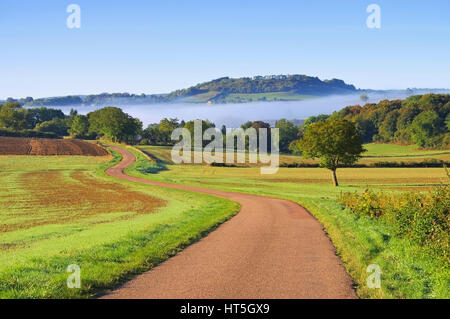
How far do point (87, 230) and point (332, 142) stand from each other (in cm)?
4702

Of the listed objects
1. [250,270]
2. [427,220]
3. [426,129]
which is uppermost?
[426,129]

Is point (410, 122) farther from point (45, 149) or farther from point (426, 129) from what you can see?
point (45, 149)

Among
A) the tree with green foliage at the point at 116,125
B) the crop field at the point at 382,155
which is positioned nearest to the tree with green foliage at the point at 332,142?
the crop field at the point at 382,155

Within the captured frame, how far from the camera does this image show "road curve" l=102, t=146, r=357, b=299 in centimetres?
1026

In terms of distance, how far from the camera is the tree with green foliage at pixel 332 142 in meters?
63.5

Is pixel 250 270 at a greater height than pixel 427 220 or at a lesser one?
lesser

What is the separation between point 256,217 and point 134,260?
45.0 ft

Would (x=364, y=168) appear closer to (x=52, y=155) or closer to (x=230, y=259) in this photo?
(x=52, y=155)

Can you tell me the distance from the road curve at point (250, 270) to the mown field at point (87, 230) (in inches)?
32.4

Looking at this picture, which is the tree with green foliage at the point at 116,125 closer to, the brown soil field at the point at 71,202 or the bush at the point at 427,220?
the brown soil field at the point at 71,202

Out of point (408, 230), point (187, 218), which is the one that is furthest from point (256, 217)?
point (408, 230)

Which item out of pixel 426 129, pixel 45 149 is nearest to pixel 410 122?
pixel 426 129

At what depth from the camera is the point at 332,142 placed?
6369 cm

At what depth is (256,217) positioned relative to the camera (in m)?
26.5
